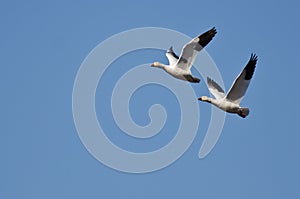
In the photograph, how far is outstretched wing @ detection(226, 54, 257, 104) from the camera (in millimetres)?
43812

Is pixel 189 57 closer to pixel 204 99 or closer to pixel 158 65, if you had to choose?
pixel 204 99

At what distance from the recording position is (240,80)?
43.9m

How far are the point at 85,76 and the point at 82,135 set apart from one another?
2052mm

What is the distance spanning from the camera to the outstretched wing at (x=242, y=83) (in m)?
43.8

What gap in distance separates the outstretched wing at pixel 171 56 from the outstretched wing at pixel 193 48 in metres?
1.65

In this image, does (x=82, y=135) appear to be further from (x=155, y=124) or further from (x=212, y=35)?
(x=212, y=35)

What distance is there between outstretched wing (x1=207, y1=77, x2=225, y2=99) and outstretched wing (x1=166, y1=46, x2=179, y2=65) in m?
1.23

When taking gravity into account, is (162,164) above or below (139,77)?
below

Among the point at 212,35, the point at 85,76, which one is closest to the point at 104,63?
the point at 85,76

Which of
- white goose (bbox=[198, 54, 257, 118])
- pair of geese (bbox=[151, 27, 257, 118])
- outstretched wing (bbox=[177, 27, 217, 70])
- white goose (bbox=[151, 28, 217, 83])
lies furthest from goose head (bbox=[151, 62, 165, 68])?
white goose (bbox=[198, 54, 257, 118])

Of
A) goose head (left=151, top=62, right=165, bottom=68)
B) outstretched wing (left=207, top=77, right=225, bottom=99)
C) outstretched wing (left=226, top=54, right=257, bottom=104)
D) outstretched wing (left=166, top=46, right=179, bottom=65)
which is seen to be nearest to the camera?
outstretched wing (left=226, top=54, right=257, bottom=104)

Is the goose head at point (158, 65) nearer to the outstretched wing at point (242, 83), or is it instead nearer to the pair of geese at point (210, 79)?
the pair of geese at point (210, 79)

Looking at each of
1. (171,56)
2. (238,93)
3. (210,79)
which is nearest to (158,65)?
(171,56)

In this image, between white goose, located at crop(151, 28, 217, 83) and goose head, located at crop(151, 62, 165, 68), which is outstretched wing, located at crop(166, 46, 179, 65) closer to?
goose head, located at crop(151, 62, 165, 68)
